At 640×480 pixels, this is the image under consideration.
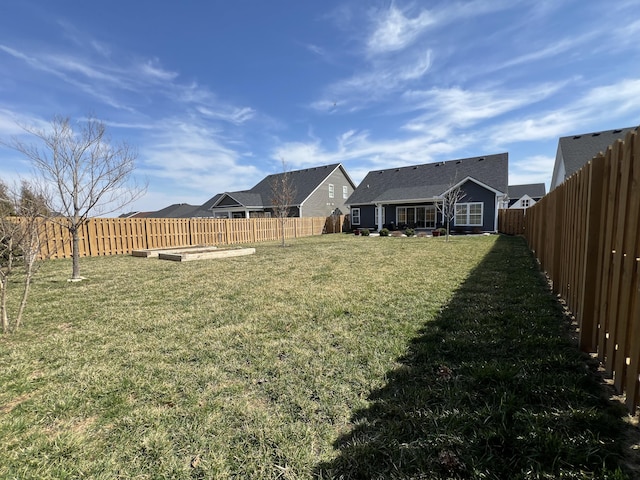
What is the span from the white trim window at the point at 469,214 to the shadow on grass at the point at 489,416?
20051mm

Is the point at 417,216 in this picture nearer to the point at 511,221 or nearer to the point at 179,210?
the point at 511,221

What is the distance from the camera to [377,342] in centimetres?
321

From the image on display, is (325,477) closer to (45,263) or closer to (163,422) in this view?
(163,422)

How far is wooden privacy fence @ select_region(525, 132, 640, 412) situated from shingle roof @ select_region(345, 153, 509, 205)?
65.8ft

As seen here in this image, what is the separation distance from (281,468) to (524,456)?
4.48ft

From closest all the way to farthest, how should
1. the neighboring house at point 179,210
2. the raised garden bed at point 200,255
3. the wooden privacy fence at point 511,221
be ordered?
the raised garden bed at point 200,255 < the wooden privacy fence at point 511,221 < the neighboring house at point 179,210

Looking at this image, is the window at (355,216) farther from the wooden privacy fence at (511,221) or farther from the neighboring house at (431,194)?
the wooden privacy fence at (511,221)

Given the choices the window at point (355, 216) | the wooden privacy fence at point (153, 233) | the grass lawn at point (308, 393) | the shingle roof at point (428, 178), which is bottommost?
the grass lawn at point (308, 393)

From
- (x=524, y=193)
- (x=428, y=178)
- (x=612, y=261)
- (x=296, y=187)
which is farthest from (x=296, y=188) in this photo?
(x=524, y=193)

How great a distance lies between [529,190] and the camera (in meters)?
51.2

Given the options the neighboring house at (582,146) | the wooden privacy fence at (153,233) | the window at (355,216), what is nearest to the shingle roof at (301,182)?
the window at (355,216)

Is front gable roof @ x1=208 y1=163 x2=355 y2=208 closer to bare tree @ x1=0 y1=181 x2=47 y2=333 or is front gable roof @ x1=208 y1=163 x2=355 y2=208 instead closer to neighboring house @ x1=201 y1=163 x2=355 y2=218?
neighboring house @ x1=201 y1=163 x2=355 y2=218

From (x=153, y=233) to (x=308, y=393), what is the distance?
1517 centimetres

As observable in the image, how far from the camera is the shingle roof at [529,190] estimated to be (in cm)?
4976
